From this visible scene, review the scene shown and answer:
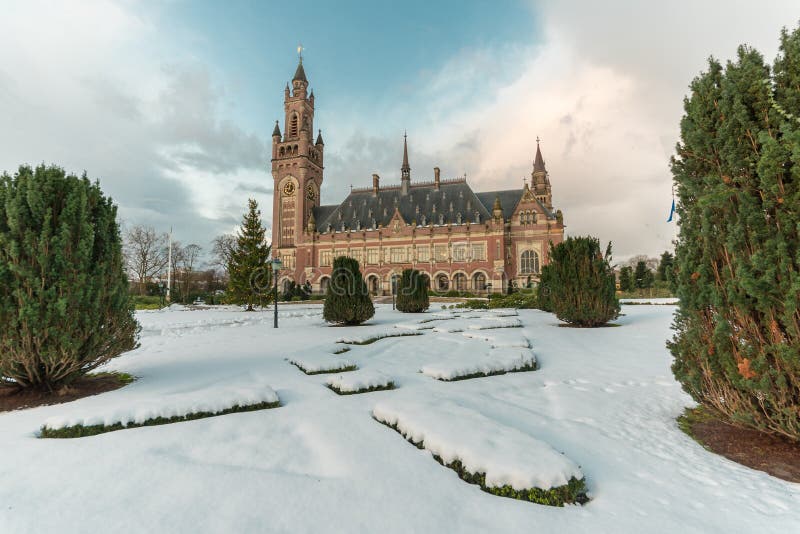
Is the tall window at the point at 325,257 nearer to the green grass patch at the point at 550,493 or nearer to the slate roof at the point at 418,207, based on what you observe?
the slate roof at the point at 418,207

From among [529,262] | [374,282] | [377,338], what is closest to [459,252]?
[529,262]

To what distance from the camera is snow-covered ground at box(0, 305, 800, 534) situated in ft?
7.65

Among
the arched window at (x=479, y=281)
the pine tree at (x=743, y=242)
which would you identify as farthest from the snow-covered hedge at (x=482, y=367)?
the arched window at (x=479, y=281)

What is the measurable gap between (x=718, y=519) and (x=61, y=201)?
7853mm

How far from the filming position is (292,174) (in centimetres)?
5338

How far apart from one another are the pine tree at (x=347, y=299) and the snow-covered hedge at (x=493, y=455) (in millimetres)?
10179

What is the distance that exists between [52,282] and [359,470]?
196 inches

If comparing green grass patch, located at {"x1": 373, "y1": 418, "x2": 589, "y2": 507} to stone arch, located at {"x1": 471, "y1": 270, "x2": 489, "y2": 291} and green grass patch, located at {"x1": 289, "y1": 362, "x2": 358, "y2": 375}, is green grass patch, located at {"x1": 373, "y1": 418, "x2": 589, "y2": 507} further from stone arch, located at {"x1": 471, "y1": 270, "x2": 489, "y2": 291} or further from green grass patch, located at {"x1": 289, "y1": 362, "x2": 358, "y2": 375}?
stone arch, located at {"x1": 471, "y1": 270, "x2": 489, "y2": 291}

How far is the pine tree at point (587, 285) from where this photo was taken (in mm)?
12297

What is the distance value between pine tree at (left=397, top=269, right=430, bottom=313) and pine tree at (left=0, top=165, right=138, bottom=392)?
607 inches

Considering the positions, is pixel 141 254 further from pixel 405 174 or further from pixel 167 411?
pixel 167 411

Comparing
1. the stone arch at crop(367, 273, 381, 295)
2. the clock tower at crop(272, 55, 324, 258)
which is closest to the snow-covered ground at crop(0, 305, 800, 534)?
the stone arch at crop(367, 273, 381, 295)

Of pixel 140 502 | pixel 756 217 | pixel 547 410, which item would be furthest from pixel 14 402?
pixel 756 217

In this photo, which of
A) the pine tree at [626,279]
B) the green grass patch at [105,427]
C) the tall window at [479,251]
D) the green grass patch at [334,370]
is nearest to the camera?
the green grass patch at [105,427]
